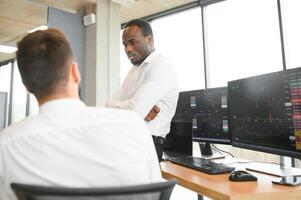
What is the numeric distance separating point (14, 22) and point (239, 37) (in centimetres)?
362

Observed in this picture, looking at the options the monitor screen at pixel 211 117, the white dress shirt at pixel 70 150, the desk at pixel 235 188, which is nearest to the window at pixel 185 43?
the monitor screen at pixel 211 117

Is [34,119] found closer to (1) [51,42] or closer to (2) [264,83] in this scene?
(1) [51,42]

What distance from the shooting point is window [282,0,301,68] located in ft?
9.59

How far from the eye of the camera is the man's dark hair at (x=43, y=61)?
2.48 ft

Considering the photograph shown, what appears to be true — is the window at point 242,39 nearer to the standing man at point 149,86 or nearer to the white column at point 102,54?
the white column at point 102,54

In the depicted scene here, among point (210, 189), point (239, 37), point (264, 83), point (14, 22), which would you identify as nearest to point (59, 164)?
point (210, 189)

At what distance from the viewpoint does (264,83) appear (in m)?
1.45

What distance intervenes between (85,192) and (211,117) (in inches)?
62.6

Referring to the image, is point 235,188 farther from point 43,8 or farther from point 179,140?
point 43,8

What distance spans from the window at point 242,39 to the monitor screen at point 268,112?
159 cm

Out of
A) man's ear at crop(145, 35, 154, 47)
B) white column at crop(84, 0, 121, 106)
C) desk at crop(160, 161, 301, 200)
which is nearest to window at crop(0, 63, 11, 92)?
white column at crop(84, 0, 121, 106)

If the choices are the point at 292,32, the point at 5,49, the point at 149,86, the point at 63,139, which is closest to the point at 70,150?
the point at 63,139

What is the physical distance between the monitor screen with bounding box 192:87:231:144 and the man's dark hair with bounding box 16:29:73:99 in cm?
142

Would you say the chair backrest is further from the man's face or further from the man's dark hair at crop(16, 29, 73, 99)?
the man's face
